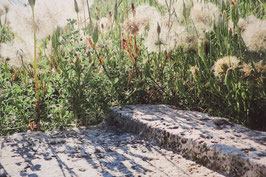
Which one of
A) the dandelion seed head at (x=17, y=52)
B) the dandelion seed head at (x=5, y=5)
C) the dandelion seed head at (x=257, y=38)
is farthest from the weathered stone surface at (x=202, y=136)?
the dandelion seed head at (x=5, y=5)

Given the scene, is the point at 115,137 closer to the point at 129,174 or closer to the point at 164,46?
the point at 129,174

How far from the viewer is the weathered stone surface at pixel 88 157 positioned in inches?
51.8

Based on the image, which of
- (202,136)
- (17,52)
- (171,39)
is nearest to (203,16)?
(171,39)

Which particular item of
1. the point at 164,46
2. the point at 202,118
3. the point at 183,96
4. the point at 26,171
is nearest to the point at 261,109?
the point at 202,118

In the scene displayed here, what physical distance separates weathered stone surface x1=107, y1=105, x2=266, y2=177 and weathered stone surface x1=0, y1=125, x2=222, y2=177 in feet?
0.18

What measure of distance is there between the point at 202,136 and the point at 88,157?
61 centimetres

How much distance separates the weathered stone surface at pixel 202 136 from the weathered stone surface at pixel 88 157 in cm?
5

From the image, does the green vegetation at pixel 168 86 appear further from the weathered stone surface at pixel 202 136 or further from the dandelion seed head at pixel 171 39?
the weathered stone surface at pixel 202 136

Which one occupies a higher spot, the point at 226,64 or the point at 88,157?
the point at 226,64

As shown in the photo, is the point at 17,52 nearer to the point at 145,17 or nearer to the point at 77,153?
the point at 145,17

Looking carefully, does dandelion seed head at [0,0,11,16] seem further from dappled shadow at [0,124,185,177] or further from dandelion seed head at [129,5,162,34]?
dappled shadow at [0,124,185,177]

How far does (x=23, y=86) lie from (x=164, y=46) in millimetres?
1200

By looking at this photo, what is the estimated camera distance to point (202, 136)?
1409 millimetres

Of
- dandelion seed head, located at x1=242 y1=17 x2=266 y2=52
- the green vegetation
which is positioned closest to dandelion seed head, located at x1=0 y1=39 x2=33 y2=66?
the green vegetation
